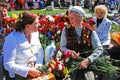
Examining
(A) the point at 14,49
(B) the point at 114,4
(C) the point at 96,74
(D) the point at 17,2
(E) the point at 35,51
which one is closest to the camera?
(A) the point at 14,49

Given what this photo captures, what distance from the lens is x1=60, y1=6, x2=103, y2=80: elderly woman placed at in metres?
4.12

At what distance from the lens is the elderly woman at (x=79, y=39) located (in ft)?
13.5

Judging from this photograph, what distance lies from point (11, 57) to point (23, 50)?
19 centimetres

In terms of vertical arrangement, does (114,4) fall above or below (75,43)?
below

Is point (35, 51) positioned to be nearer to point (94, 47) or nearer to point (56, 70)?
point (56, 70)

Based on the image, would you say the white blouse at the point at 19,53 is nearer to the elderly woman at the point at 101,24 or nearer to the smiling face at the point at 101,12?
the elderly woman at the point at 101,24

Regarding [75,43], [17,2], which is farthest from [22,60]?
[17,2]

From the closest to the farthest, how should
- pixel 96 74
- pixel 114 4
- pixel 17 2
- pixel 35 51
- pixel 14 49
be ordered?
pixel 14 49 → pixel 35 51 → pixel 96 74 → pixel 114 4 → pixel 17 2

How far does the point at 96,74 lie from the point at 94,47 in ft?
1.15

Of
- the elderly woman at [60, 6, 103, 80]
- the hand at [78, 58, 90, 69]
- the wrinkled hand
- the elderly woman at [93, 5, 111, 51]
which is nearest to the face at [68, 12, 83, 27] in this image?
the elderly woman at [60, 6, 103, 80]

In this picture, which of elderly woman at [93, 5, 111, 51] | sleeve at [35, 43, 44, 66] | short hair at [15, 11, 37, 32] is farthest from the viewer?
elderly woman at [93, 5, 111, 51]

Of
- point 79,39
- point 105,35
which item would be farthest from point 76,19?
point 105,35

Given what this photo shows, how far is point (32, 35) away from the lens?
3.92 meters

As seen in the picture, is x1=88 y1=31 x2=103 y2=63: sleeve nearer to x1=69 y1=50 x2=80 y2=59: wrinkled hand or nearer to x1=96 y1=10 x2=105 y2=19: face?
x1=69 y1=50 x2=80 y2=59: wrinkled hand
